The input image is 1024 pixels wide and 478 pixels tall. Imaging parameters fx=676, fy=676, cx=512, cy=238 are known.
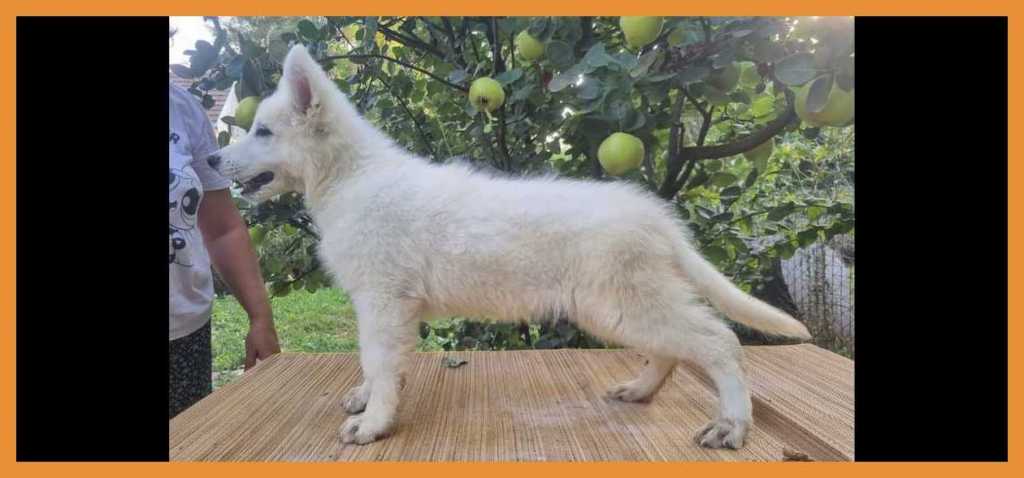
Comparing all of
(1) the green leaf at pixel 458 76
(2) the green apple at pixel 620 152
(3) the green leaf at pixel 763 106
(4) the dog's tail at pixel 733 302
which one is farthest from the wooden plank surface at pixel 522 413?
(1) the green leaf at pixel 458 76

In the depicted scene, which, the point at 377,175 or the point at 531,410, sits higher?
the point at 377,175

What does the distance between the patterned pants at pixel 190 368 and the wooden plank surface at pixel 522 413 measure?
108 millimetres

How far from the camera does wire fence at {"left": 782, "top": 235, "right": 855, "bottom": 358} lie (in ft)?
4.84

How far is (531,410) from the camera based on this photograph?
4.67 ft

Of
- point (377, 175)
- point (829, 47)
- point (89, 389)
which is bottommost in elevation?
point (89, 389)

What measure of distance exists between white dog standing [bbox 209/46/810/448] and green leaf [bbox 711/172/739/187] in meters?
0.26

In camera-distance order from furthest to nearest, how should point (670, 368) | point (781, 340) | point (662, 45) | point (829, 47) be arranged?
point (781, 340) < point (670, 368) < point (662, 45) < point (829, 47)

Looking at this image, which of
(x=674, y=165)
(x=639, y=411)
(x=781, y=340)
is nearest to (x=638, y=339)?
(x=639, y=411)

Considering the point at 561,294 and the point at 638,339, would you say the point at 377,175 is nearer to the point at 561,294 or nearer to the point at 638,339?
the point at 561,294

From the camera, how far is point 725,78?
138 cm

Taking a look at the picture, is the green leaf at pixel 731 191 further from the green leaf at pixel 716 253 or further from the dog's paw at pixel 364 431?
the dog's paw at pixel 364 431

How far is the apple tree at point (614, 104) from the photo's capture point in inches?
51.7

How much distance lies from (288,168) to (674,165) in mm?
845

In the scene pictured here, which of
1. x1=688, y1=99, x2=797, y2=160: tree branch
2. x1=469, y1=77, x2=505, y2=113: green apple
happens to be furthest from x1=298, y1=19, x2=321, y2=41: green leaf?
x1=688, y1=99, x2=797, y2=160: tree branch
